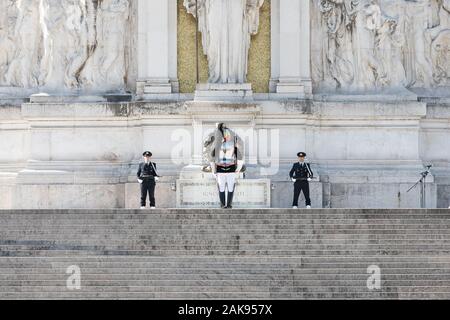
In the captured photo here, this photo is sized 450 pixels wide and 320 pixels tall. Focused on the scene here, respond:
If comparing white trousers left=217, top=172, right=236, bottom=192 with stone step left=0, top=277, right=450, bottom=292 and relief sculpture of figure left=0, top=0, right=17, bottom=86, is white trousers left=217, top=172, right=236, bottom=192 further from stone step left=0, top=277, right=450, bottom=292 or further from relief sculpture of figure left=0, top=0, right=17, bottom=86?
relief sculpture of figure left=0, top=0, right=17, bottom=86

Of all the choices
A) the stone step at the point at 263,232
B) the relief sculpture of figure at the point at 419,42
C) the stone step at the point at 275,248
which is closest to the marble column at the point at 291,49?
the relief sculpture of figure at the point at 419,42

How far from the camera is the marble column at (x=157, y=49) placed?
35.1 meters

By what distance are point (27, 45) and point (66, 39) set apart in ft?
4.10

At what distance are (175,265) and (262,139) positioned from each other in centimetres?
994

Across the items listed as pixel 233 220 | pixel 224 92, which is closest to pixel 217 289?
pixel 233 220

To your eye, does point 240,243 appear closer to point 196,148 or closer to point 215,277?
point 215,277

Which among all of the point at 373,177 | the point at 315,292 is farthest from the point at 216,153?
the point at 315,292

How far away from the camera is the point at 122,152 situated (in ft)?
116

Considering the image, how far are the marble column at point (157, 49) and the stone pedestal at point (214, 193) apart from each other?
3.20 m

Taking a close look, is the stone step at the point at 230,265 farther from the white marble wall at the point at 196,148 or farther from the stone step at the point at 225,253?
the white marble wall at the point at 196,148

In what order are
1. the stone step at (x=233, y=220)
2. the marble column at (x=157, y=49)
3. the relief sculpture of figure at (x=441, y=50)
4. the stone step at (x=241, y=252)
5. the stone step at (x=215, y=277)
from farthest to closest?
the relief sculpture of figure at (x=441, y=50) < the marble column at (x=157, y=49) < the stone step at (x=233, y=220) < the stone step at (x=241, y=252) < the stone step at (x=215, y=277)

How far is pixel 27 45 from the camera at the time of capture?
36.0 metres

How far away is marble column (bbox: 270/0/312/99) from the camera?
35.1 m
